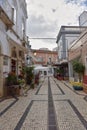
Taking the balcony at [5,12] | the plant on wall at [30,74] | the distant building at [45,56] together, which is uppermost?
the distant building at [45,56]

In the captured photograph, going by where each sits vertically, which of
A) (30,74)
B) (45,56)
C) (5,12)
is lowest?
(30,74)

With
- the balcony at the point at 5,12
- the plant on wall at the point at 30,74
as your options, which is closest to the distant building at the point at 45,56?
the plant on wall at the point at 30,74

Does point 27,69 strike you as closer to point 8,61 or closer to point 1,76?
point 8,61

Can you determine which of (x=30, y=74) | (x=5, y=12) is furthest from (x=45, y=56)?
(x=5, y=12)

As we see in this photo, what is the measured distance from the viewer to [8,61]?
1245 cm

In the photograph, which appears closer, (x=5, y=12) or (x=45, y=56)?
(x=5, y=12)

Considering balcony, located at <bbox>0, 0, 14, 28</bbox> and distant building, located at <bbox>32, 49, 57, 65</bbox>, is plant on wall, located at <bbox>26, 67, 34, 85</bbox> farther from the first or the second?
distant building, located at <bbox>32, 49, 57, 65</bbox>

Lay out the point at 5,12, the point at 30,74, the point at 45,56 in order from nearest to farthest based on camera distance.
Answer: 1. the point at 5,12
2. the point at 30,74
3. the point at 45,56

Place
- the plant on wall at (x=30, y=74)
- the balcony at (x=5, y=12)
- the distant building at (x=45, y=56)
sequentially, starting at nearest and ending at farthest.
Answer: the balcony at (x=5, y=12) → the plant on wall at (x=30, y=74) → the distant building at (x=45, y=56)

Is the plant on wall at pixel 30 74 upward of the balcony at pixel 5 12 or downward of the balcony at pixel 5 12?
downward

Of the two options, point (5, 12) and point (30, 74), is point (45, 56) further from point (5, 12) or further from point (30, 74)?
point (5, 12)

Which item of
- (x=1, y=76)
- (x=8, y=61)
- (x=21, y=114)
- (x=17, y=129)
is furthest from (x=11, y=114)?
(x=8, y=61)

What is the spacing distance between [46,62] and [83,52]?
147 feet

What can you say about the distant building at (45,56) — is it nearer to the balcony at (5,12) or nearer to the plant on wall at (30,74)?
the plant on wall at (30,74)
